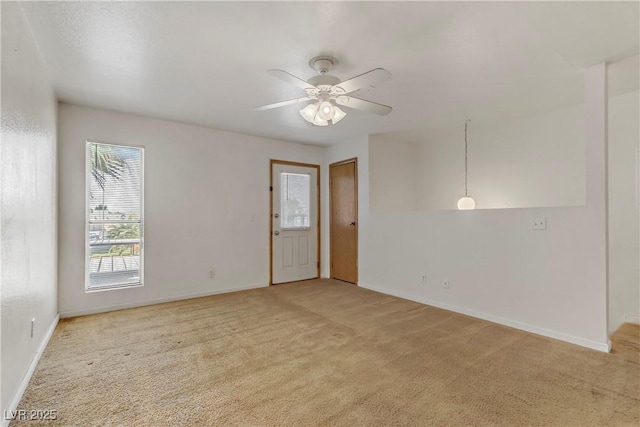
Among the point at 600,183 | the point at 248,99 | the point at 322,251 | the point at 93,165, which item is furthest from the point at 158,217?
the point at 600,183

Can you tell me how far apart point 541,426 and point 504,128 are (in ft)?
12.9

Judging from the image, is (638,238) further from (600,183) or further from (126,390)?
(126,390)

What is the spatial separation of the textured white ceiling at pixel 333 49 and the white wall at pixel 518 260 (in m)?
0.67

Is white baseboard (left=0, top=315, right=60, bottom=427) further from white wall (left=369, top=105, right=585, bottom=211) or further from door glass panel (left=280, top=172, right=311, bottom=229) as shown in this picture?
white wall (left=369, top=105, right=585, bottom=211)

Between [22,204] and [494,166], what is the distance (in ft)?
17.4

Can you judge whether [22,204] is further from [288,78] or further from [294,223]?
[294,223]

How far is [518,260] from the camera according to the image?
123 inches

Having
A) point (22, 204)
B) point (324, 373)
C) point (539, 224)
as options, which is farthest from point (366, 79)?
point (22, 204)

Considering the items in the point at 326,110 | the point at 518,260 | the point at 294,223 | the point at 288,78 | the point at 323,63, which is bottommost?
the point at 518,260

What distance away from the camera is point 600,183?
100 inches

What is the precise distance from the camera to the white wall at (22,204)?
5.52ft

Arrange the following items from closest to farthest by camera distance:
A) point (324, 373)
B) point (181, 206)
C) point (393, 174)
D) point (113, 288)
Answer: point (324, 373) → point (113, 288) → point (181, 206) → point (393, 174)

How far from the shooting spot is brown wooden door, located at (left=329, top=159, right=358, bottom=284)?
16.8 feet

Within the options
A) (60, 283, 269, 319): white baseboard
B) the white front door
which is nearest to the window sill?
(60, 283, 269, 319): white baseboard
